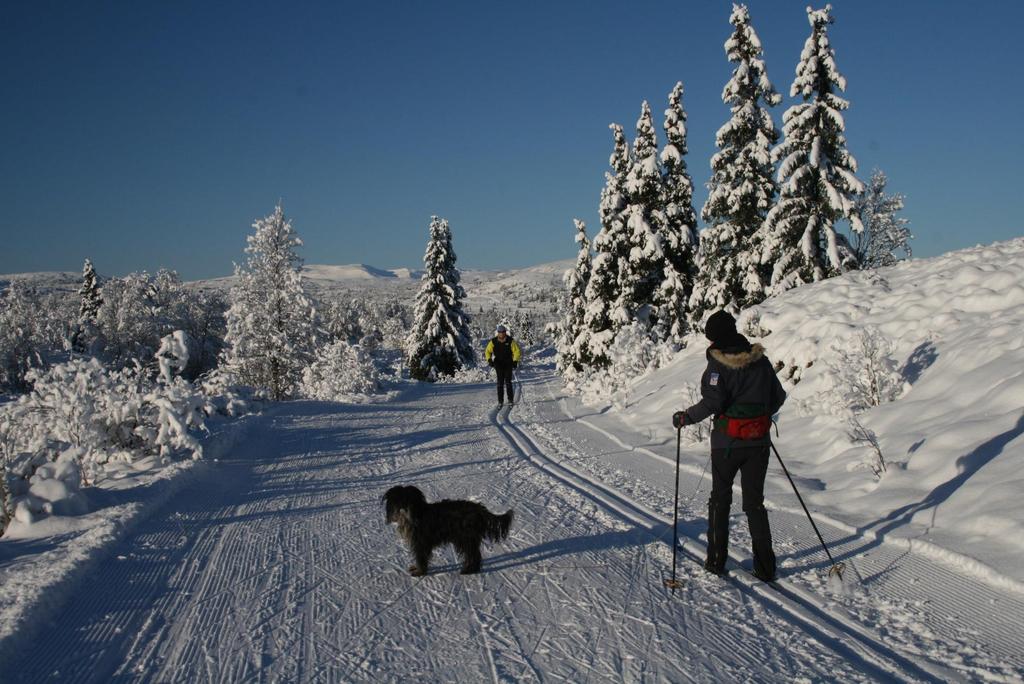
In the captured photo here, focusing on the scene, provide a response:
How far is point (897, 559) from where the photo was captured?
4641 mm

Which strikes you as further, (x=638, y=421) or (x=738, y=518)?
(x=638, y=421)

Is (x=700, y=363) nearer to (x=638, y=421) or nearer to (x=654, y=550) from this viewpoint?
(x=638, y=421)

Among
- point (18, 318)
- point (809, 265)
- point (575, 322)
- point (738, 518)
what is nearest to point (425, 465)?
point (738, 518)

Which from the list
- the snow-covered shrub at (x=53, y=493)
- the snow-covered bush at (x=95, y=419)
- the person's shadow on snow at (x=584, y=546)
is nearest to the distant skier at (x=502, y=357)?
the snow-covered bush at (x=95, y=419)

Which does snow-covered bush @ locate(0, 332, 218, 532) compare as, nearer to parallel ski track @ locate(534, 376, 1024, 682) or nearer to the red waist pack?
the red waist pack

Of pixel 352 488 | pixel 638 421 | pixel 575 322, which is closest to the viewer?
pixel 352 488

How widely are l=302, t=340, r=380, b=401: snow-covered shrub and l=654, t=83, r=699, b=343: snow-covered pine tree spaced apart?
35.3ft

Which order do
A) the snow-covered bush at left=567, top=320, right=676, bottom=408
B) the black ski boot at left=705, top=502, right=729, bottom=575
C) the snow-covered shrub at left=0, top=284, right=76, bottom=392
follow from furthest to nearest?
1. the snow-covered shrub at left=0, top=284, right=76, bottom=392
2. the snow-covered bush at left=567, top=320, right=676, bottom=408
3. the black ski boot at left=705, top=502, right=729, bottom=575

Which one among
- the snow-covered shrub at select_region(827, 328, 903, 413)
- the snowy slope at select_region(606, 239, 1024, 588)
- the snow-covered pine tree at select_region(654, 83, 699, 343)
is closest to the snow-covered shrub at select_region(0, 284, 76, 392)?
the snow-covered pine tree at select_region(654, 83, 699, 343)

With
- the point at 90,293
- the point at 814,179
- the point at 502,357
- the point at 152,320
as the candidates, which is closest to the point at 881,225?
the point at 814,179

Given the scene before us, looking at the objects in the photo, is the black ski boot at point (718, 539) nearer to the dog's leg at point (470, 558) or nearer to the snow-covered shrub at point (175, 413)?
the dog's leg at point (470, 558)

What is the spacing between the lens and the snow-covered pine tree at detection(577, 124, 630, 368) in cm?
2220

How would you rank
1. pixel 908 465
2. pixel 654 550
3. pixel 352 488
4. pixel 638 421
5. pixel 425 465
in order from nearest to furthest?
pixel 654 550 → pixel 908 465 → pixel 352 488 → pixel 425 465 → pixel 638 421

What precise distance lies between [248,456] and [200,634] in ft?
18.3
